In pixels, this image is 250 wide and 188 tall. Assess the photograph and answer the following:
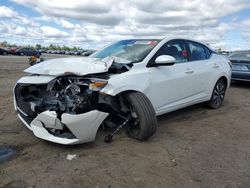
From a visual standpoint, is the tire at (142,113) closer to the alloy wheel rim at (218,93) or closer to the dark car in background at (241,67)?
the alloy wheel rim at (218,93)

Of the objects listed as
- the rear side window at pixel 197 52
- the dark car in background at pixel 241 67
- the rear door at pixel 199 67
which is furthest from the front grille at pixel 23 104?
the dark car in background at pixel 241 67

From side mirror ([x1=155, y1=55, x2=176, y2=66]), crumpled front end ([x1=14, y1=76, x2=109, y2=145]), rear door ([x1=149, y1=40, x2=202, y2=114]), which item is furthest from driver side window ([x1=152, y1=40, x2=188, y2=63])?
crumpled front end ([x1=14, y1=76, x2=109, y2=145])

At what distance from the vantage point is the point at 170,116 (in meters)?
5.78

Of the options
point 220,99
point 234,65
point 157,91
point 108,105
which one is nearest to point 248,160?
point 157,91

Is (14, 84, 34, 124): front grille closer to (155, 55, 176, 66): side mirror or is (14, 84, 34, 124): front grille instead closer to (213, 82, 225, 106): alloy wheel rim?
(155, 55, 176, 66): side mirror

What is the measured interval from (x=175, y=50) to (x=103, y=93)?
81.3 inches

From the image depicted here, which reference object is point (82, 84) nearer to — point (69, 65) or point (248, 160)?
point (69, 65)

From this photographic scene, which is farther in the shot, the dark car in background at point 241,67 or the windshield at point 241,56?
the windshield at point 241,56

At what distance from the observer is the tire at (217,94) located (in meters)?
6.37

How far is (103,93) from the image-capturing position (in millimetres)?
3824

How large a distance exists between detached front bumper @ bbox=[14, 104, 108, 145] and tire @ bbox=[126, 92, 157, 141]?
483mm

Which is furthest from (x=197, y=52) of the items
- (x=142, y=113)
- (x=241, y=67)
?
(x=241, y=67)

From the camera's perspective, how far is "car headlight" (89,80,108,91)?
150 inches

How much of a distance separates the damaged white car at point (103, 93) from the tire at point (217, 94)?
4.64 ft
